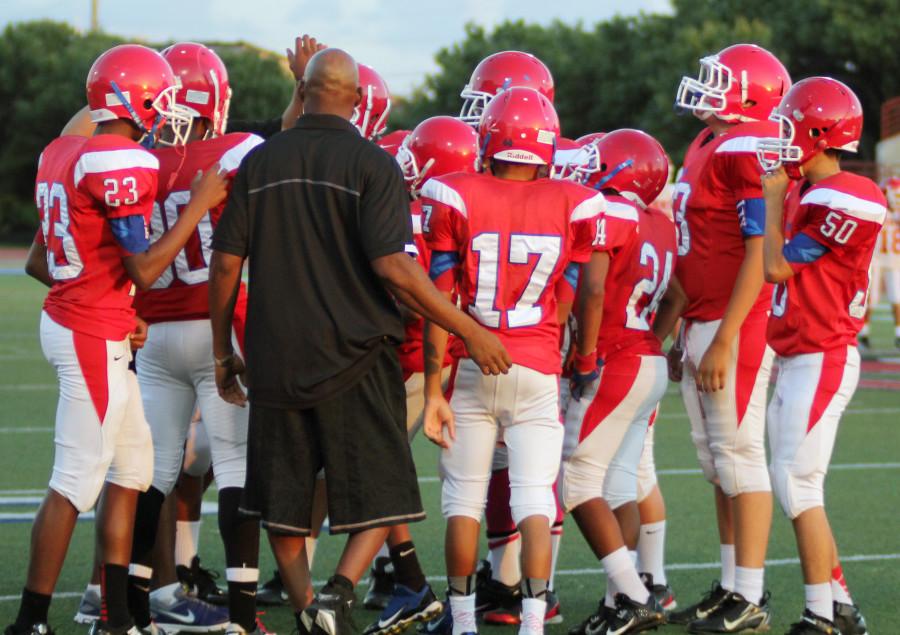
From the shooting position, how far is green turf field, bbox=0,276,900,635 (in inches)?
214

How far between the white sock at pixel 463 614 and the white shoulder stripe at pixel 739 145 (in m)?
2.01

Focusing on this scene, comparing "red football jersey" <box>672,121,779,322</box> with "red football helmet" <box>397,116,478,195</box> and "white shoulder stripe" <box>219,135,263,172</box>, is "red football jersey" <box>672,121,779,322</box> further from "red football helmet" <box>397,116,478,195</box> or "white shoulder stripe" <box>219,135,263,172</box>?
"white shoulder stripe" <box>219,135,263,172</box>

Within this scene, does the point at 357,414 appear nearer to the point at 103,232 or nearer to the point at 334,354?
the point at 334,354

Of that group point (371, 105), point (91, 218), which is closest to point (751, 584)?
point (371, 105)

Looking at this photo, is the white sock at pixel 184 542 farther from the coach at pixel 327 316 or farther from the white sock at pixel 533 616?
the white sock at pixel 533 616

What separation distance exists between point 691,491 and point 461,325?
3749mm

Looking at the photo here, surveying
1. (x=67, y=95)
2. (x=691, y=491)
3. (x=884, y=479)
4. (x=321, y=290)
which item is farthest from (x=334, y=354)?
(x=67, y=95)

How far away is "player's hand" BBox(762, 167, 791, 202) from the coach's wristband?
884 mm

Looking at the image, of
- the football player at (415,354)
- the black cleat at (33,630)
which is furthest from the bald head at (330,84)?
the black cleat at (33,630)

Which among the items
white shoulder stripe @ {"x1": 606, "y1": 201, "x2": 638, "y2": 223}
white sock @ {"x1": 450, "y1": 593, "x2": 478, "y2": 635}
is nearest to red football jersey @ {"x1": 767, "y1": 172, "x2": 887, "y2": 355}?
white shoulder stripe @ {"x1": 606, "y1": 201, "x2": 638, "y2": 223}

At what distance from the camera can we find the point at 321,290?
426cm

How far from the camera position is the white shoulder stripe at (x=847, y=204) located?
4664mm

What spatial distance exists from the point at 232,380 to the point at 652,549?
78.9 inches

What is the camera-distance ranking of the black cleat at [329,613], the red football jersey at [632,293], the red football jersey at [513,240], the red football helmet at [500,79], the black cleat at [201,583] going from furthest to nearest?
the red football helmet at [500,79] → the black cleat at [201,583] → the red football jersey at [632,293] → the red football jersey at [513,240] → the black cleat at [329,613]
